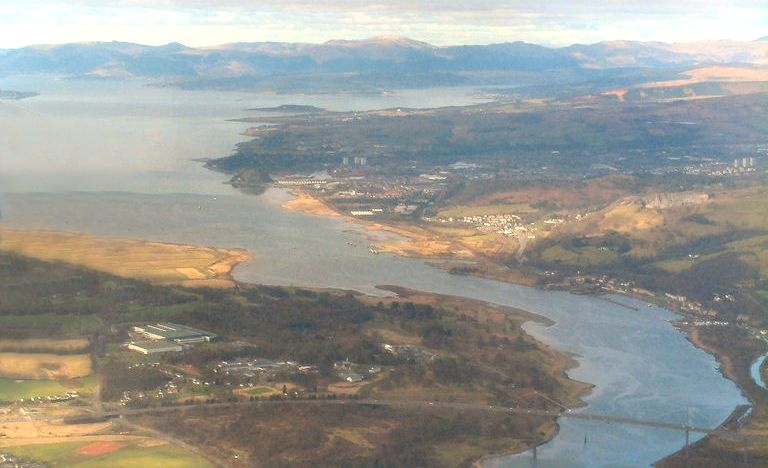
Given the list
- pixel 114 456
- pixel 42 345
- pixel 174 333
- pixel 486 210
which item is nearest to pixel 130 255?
pixel 174 333

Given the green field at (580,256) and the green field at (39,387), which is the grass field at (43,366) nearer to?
the green field at (39,387)

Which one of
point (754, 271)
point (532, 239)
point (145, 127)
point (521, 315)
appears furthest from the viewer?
point (145, 127)

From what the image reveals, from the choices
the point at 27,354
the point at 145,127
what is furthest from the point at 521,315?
the point at 145,127

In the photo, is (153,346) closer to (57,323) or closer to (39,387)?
(57,323)

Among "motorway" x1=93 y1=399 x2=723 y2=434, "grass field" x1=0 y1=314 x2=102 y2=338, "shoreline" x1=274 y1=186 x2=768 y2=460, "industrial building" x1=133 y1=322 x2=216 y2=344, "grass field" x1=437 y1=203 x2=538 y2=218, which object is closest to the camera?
"motorway" x1=93 y1=399 x2=723 y2=434

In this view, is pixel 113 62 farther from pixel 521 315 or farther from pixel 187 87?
pixel 521 315

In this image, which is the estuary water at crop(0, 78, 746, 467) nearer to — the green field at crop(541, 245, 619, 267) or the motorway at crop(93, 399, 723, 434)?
the motorway at crop(93, 399, 723, 434)

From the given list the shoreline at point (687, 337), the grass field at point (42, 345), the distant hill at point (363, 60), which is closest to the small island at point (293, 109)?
the distant hill at point (363, 60)

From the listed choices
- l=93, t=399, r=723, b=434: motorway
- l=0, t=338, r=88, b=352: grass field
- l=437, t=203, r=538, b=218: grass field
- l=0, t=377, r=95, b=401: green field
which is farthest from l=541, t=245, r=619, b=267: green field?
l=0, t=377, r=95, b=401: green field
